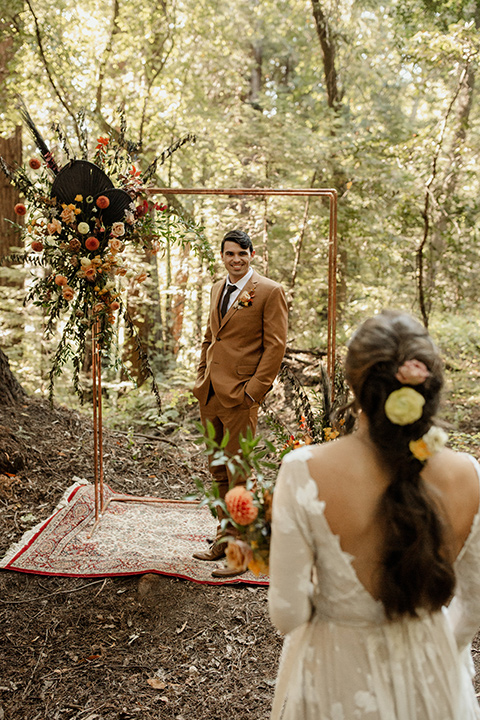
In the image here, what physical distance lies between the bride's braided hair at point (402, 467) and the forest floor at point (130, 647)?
1.48 m

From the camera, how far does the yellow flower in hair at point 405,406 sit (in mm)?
1131

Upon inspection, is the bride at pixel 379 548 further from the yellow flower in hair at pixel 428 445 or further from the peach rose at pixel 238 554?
the peach rose at pixel 238 554

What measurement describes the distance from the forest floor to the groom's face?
5.73ft

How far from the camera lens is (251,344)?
137 inches

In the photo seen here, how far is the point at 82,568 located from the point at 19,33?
6.61 m

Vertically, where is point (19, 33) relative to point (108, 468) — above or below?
above

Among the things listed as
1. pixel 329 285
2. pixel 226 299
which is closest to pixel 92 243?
pixel 226 299

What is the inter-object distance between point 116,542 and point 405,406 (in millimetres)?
3067

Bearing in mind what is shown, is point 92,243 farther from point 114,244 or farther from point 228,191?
point 228,191

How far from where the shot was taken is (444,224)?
8.58 m

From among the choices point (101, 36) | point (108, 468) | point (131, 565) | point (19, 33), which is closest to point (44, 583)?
point (131, 565)

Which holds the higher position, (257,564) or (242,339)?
(242,339)

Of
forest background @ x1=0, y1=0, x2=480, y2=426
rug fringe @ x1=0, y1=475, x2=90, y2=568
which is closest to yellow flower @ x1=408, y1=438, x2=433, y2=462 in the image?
rug fringe @ x1=0, y1=475, x2=90, y2=568

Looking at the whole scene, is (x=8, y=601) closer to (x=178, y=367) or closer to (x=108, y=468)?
(x=108, y=468)
